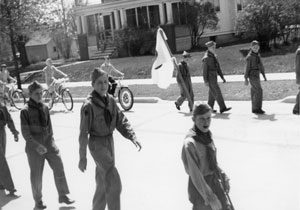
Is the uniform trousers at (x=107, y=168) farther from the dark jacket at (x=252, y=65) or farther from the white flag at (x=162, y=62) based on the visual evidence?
the dark jacket at (x=252, y=65)

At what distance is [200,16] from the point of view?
29469 millimetres

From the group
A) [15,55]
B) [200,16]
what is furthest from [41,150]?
[200,16]

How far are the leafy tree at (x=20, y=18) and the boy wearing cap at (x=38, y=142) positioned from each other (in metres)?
12.1

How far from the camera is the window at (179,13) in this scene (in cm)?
3079

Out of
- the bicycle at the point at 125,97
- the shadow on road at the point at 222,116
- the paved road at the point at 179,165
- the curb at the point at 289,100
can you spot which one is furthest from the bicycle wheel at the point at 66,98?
the curb at the point at 289,100

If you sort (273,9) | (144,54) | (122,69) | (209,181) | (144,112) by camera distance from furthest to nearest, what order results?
(144,54)
(122,69)
(273,9)
(144,112)
(209,181)

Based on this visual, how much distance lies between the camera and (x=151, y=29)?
30.6m

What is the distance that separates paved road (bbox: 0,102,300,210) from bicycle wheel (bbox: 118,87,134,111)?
2.47 meters

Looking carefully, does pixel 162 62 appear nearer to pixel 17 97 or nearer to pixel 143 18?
pixel 17 97

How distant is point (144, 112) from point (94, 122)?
8.02m

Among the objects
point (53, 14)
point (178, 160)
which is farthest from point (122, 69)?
point (178, 160)

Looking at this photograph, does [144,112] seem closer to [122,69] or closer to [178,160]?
[178,160]

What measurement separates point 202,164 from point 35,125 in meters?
2.64

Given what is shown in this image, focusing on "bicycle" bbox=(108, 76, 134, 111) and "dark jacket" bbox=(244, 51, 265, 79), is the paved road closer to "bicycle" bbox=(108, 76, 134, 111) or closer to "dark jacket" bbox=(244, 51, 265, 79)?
"dark jacket" bbox=(244, 51, 265, 79)
